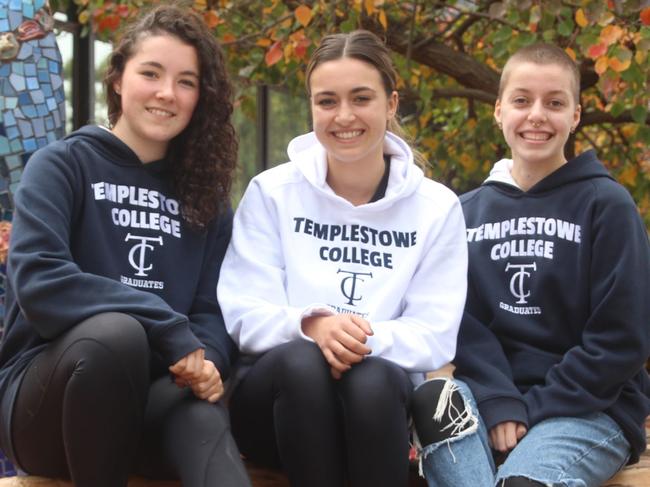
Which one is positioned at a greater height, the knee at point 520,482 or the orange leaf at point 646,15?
the orange leaf at point 646,15

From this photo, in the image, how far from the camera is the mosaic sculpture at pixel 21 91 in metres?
2.72

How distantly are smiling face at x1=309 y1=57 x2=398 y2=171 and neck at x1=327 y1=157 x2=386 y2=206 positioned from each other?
38 mm

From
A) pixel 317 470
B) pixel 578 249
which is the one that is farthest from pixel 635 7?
pixel 317 470

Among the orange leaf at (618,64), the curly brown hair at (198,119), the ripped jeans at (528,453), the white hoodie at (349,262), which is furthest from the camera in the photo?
the orange leaf at (618,64)

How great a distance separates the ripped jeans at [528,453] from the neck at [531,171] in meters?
0.62

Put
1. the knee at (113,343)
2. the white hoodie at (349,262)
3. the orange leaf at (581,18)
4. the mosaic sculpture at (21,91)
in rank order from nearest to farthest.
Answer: the knee at (113,343), the white hoodie at (349,262), the mosaic sculpture at (21,91), the orange leaf at (581,18)

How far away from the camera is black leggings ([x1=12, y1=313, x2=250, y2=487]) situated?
195 centimetres

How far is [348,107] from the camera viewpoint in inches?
95.7

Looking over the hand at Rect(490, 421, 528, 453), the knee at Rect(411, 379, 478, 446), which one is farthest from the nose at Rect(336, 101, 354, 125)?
the hand at Rect(490, 421, 528, 453)

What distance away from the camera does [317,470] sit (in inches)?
82.4

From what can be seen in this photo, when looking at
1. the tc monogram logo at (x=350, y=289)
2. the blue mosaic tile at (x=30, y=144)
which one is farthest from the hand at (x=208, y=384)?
the blue mosaic tile at (x=30, y=144)

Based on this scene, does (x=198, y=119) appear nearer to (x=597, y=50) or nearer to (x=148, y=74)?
(x=148, y=74)

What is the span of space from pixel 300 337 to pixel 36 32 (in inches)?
48.9

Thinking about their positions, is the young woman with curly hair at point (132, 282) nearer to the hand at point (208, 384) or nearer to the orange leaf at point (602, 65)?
the hand at point (208, 384)
